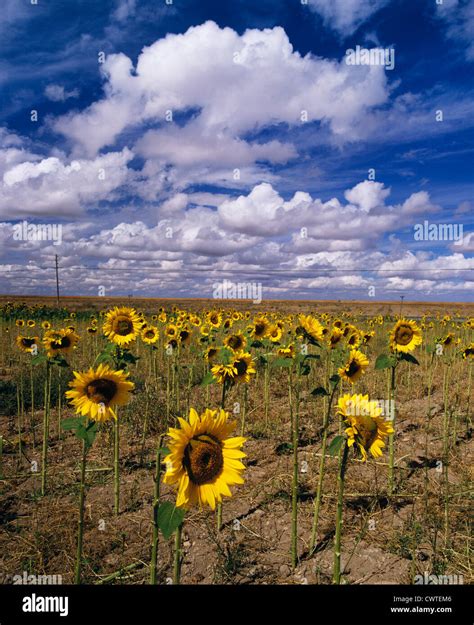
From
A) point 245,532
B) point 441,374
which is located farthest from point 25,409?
point 441,374

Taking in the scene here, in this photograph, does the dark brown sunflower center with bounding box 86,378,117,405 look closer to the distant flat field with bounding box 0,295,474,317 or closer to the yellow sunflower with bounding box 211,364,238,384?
the yellow sunflower with bounding box 211,364,238,384

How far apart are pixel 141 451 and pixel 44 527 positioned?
170 cm

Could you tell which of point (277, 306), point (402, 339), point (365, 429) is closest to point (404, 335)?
point (402, 339)

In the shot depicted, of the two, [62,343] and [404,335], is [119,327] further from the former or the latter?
[404,335]

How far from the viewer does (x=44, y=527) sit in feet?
13.4

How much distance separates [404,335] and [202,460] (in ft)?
12.0

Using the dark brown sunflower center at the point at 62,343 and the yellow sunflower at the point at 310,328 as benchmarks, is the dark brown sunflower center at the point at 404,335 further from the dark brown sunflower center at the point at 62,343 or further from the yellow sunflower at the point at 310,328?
the dark brown sunflower center at the point at 62,343

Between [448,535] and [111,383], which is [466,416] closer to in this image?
[448,535]

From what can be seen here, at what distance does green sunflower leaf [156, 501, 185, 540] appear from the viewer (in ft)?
6.04

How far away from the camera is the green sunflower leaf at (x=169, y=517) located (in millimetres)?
1840

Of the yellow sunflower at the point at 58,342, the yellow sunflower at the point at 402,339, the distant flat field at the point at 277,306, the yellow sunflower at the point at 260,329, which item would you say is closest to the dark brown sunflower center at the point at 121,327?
the yellow sunflower at the point at 58,342

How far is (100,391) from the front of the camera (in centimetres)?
312

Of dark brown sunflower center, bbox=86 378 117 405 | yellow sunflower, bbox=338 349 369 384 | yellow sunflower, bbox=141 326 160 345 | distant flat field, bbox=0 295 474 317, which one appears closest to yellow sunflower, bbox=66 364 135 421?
dark brown sunflower center, bbox=86 378 117 405

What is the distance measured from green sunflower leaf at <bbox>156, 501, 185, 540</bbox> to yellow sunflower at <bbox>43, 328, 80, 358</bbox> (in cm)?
331
